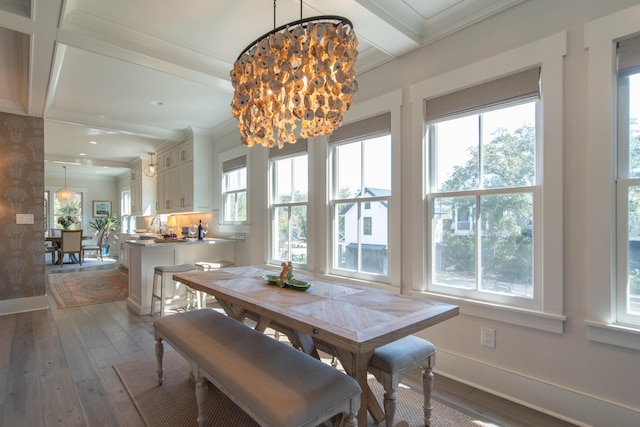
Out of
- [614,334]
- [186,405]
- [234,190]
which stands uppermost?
[234,190]

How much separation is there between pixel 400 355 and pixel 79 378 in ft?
7.98

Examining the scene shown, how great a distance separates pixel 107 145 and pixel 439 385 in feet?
23.5

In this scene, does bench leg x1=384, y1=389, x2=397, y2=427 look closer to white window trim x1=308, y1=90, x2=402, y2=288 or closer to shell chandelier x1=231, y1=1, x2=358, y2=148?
white window trim x1=308, y1=90, x2=402, y2=288

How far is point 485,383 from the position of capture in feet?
7.45

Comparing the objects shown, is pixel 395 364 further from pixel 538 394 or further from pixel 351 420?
pixel 538 394

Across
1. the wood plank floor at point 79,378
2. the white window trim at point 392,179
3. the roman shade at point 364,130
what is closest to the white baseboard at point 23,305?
the wood plank floor at point 79,378

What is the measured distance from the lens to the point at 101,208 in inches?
439

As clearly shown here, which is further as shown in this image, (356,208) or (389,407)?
(356,208)

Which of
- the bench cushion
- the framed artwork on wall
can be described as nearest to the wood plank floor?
the bench cushion

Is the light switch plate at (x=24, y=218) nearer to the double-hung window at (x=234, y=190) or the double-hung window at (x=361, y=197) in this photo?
the double-hung window at (x=234, y=190)

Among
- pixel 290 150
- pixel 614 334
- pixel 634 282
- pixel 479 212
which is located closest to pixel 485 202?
pixel 479 212

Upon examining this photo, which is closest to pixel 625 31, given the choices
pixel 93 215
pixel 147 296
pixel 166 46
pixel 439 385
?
pixel 439 385

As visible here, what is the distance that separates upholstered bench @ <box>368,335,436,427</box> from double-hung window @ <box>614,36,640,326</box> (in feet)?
3.57

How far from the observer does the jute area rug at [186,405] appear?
1965 mm
